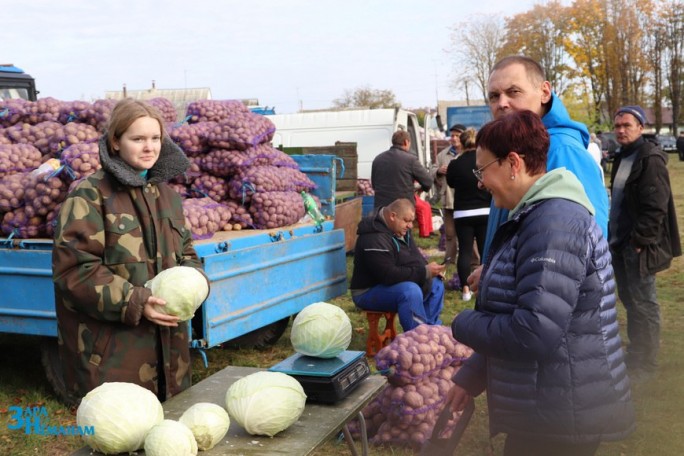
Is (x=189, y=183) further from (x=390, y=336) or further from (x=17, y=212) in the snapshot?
(x=390, y=336)

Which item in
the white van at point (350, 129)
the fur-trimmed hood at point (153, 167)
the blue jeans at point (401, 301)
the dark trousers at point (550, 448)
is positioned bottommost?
the blue jeans at point (401, 301)

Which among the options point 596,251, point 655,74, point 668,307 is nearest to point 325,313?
point 596,251

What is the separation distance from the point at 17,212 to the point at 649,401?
481cm

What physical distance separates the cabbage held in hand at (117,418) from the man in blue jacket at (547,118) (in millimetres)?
1340

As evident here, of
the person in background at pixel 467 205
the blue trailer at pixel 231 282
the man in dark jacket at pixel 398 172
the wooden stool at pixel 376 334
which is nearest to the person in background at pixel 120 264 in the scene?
the blue trailer at pixel 231 282

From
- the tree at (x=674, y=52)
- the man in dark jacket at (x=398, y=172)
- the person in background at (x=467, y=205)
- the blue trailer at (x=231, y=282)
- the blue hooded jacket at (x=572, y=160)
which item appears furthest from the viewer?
the tree at (x=674, y=52)

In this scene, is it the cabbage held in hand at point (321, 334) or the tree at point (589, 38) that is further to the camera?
the tree at point (589, 38)

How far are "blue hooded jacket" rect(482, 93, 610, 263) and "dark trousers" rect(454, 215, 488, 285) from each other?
193 inches

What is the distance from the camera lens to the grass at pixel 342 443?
4457mm

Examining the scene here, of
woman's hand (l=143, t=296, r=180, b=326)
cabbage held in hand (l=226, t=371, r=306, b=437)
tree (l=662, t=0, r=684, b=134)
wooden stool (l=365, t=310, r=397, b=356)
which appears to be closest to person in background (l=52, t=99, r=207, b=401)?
woman's hand (l=143, t=296, r=180, b=326)

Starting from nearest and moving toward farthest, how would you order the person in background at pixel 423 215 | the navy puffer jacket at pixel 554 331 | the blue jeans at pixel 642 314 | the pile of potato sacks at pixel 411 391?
the navy puffer jacket at pixel 554 331 → the pile of potato sacks at pixel 411 391 → the blue jeans at pixel 642 314 → the person in background at pixel 423 215

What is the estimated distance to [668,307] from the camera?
25.5 ft

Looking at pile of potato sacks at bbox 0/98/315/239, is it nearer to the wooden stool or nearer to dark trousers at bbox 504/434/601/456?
the wooden stool

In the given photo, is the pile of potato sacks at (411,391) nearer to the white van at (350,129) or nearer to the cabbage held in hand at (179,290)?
the cabbage held in hand at (179,290)
